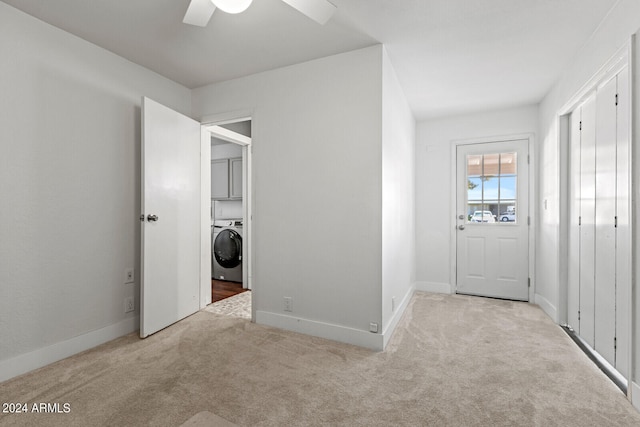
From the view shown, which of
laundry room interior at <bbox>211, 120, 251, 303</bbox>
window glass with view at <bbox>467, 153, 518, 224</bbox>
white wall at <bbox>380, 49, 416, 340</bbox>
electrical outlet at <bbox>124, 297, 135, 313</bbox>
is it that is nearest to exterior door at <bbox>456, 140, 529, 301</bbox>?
window glass with view at <bbox>467, 153, 518, 224</bbox>

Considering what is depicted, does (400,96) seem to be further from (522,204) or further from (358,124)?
(522,204)

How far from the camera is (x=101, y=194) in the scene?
2.48 m

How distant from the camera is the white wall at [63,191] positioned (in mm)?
1972

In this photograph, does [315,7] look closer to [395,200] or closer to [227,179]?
[395,200]

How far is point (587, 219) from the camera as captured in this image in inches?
95.8

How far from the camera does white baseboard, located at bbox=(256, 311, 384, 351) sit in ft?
7.84

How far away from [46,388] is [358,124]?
2.74 m

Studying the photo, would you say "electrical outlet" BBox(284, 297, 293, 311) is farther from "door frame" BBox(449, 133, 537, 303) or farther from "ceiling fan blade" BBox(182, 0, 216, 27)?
"door frame" BBox(449, 133, 537, 303)

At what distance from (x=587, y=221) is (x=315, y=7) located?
8.54 ft

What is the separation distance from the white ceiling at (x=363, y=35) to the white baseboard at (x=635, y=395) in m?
2.28

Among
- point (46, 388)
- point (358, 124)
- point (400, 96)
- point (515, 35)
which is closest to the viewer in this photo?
point (46, 388)

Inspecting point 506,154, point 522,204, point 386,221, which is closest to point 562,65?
point 506,154

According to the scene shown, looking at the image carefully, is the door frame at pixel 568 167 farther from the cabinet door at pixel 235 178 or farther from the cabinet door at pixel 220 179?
the cabinet door at pixel 220 179

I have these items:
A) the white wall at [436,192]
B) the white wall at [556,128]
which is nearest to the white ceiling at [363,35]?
the white wall at [556,128]
